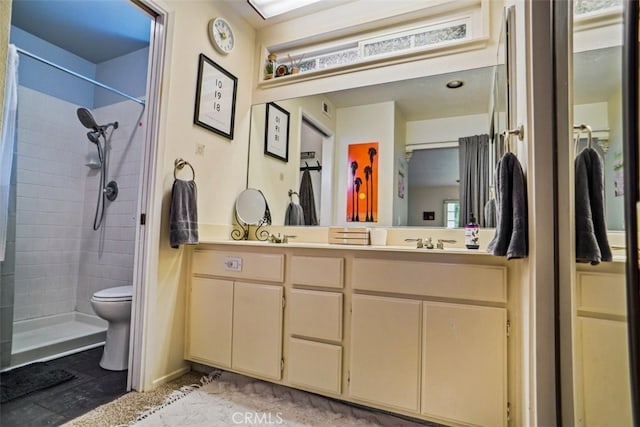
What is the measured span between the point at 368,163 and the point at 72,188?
2.76m

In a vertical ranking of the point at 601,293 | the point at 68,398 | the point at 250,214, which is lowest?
the point at 68,398

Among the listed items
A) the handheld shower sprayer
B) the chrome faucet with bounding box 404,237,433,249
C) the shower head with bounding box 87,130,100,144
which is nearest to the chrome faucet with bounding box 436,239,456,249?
the chrome faucet with bounding box 404,237,433,249

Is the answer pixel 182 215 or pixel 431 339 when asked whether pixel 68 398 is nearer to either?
pixel 182 215

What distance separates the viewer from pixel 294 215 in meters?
2.44

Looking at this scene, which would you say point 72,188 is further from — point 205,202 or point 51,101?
point 205,202

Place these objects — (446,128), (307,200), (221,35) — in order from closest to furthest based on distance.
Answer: (446,128) → (221,35) → (307,200)

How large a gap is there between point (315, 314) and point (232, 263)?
593 mm

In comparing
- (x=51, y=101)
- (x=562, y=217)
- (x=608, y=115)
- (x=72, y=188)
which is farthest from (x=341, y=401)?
(x=51, y=101)

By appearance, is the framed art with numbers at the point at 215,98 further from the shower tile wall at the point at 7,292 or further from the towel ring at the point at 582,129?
the towel ring at the point at 582,129

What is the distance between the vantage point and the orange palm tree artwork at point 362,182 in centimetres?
223

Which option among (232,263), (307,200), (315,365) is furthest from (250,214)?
(315,365)

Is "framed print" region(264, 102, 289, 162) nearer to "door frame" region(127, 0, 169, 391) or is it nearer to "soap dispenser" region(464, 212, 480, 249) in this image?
"door frame" region(127, 0, 169, 391)

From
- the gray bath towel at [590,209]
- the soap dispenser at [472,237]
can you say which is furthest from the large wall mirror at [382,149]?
the gray bath towel at [590,209]

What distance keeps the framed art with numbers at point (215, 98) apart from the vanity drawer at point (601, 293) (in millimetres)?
2135
